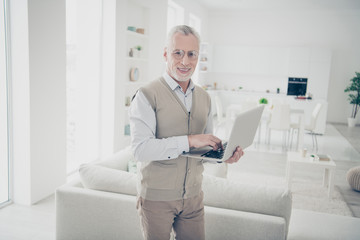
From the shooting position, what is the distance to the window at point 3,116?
333cm

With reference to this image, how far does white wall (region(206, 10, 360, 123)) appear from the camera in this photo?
9.78 meters

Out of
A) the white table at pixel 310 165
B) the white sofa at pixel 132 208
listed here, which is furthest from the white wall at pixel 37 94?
the white table at pixel 310 165

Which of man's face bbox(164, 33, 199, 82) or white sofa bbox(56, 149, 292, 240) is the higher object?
man's face bbox(164, 33, 199, 82)

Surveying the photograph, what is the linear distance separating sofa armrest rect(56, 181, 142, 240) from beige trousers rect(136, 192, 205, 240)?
61 centimetres

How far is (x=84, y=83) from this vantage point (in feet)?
16.6

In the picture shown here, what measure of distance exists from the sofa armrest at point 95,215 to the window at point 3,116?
1.51 meters

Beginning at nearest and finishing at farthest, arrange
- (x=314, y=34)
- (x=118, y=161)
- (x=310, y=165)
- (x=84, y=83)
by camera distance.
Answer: (x=118, y=161), (x=310, y=165), (x=84, y=83), (x=314, y=34)

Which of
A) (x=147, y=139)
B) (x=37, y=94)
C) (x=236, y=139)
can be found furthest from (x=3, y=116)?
(x=236, y=139)

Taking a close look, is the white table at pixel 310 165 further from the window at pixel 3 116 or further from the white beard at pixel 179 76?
the window at pixel 3 116

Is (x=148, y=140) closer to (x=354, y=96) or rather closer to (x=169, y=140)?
(x=169, y=140)

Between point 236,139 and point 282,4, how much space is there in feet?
28.3

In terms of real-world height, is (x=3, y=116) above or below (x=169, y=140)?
below

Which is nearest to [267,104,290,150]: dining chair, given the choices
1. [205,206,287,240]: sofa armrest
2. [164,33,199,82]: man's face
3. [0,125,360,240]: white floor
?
[0,125,360,240]: white floor

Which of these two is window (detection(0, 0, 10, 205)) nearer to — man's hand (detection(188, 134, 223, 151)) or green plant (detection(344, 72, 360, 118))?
man's hand (detection(188, 134, 223, 151))
